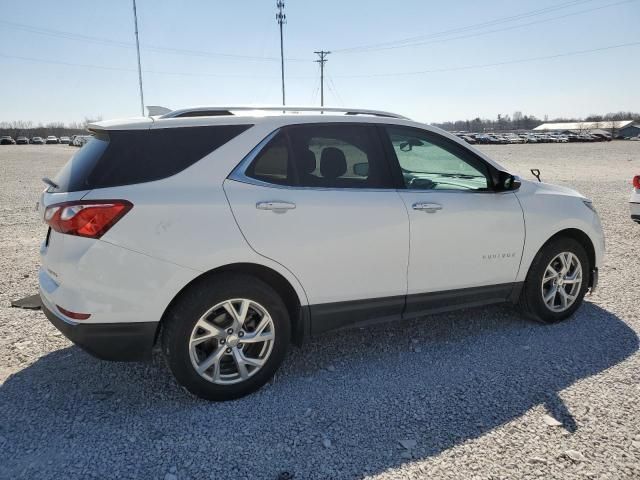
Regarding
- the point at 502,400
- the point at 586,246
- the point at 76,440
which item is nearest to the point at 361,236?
the point at 502,400

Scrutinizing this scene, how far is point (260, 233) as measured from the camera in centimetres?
314

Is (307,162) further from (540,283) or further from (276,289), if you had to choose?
(540,283)

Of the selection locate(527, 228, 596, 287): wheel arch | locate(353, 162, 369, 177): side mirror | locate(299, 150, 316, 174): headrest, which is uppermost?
locate(299, 150, 316, 174): headrest

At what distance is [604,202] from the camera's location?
37.7ft

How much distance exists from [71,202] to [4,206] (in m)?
10.1

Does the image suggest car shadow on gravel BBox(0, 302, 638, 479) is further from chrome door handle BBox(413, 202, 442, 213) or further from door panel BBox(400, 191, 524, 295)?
chrome door handle BBox(413, 202, 442, 213)

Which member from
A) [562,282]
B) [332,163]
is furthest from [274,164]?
[562,282]

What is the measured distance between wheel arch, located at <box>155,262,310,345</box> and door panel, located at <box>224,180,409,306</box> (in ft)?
0.33

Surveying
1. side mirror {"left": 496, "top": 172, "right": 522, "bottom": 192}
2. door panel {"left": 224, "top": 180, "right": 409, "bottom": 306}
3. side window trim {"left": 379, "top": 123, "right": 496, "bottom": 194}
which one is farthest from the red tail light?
side mirror {"left": 496, "top": 172, "right": 522, "bottom": 192}

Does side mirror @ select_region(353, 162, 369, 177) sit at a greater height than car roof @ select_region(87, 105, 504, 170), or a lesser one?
lesser

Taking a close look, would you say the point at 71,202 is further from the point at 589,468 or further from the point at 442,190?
the point at 589,468

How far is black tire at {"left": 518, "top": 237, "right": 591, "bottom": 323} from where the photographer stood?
4344 mm

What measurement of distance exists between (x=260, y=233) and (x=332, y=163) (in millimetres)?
799

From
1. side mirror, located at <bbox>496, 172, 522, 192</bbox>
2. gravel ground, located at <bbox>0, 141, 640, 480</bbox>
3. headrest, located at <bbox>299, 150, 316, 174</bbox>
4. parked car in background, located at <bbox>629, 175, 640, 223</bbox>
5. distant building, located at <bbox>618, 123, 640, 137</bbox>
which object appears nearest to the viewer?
gravel ground, located at <bbox>0, 141, 640, 480</bbox>
